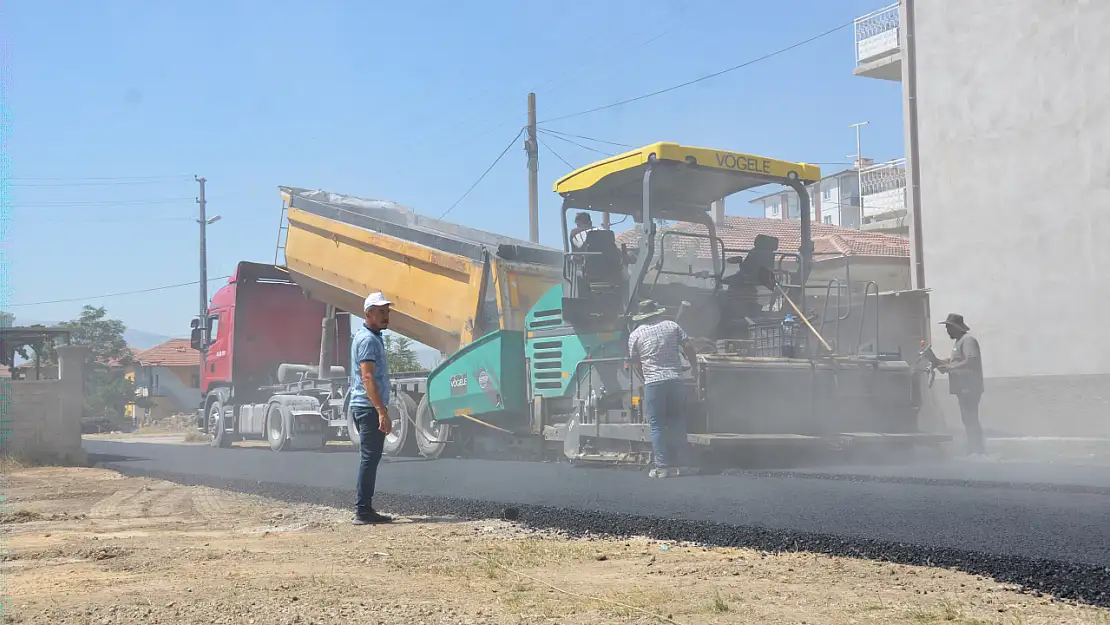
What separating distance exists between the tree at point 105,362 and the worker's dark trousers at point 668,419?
1176 inches

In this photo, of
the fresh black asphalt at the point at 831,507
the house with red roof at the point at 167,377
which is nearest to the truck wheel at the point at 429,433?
the fresh black asphalt at the point at 831,507

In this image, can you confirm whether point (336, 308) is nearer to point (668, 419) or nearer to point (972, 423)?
point (668, 419)

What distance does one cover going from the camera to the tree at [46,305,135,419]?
3441 centimetres

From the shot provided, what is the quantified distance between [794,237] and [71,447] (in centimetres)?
885

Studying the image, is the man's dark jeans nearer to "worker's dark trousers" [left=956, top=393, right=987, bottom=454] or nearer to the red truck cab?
"worker's dark trousers" [left=956, top=393, right=987, bottom=454]

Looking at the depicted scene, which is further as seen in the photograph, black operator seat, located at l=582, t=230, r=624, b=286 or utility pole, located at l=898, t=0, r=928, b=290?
utility pole, located at l=898, t=0, r=928, b=290

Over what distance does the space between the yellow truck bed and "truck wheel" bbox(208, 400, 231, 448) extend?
3.09m

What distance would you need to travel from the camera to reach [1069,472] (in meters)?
6.96

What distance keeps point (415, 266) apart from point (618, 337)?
330cm

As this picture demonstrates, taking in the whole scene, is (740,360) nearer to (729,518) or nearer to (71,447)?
(729,518)

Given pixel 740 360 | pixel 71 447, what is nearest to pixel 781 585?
pixel 740 360

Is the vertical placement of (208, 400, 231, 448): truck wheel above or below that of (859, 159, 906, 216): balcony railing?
below

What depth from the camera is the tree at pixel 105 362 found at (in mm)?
34406

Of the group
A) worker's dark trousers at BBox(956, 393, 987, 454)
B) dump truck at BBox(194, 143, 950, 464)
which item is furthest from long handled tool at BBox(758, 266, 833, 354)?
worker's dark trousers at BBox(956, 393, 987, 454)
